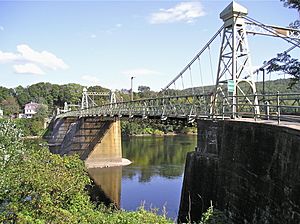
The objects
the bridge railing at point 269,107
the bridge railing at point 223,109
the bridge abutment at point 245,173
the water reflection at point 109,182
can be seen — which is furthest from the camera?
the water reflection at point 109,182

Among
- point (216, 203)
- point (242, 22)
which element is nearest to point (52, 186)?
point (216, 203)

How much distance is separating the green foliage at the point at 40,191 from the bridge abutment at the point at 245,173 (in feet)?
7.94

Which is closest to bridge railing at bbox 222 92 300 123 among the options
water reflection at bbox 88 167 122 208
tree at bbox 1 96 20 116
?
water reflection at bbox 88 167 122 208

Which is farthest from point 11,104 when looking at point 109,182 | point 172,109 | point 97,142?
point 172,109

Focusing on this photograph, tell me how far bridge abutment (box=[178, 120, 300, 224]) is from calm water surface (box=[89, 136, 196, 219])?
7.97 metres

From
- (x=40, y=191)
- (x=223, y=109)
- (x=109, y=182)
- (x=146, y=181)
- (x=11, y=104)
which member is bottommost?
(x=109, y=182)

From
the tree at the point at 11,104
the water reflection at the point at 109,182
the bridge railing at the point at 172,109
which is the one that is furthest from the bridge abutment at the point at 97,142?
the tree at the point at 11,104

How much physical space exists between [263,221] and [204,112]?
6.94 m

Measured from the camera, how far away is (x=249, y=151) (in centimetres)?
1006

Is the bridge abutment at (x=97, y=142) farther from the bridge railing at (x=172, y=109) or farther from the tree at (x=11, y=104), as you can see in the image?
the tree at (x=11, y=104)

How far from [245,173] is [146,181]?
889 inches

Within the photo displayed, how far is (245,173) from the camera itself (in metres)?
10.0

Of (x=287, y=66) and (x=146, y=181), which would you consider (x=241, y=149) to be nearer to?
(x=287, y=66)

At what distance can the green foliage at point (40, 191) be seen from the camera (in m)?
9.39
